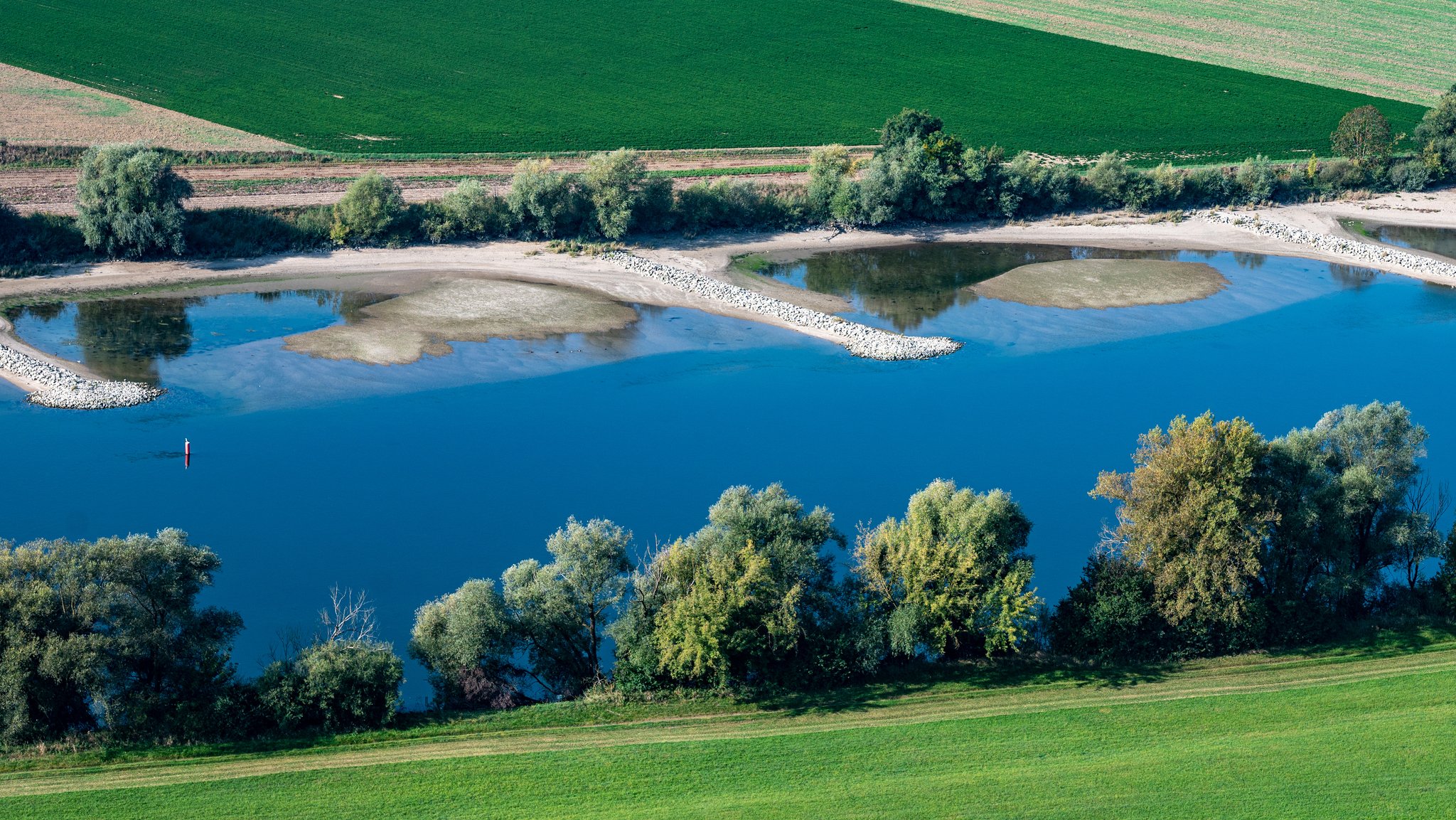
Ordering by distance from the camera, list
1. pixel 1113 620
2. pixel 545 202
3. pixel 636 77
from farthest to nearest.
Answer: pixel 636 77
pixel 545 202
pixel 1113 620

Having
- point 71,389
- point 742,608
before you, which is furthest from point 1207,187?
point 71,389

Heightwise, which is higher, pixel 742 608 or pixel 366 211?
pixel 366 211

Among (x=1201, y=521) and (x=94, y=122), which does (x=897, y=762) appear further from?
(x=94, y=122)

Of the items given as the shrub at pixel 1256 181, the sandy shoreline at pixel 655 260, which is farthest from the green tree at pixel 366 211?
the shrub at pixel 1256 181

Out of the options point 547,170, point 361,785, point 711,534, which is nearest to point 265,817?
point 361,785

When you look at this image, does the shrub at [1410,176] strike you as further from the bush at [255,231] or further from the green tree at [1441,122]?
the bush at [255,231]

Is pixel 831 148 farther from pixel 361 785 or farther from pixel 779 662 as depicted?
pixel 361 785
